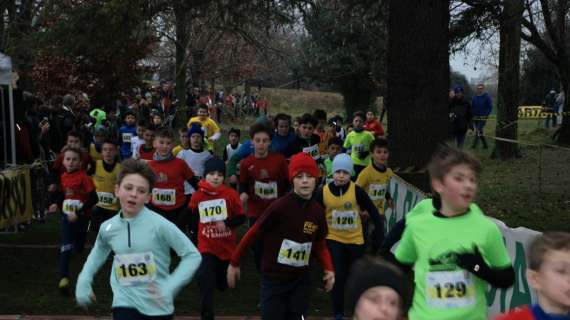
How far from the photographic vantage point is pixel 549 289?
Result: 399 centimetres

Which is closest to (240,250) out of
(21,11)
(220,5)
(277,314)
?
(277,314)

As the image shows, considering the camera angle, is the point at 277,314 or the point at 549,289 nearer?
the point at 549,289

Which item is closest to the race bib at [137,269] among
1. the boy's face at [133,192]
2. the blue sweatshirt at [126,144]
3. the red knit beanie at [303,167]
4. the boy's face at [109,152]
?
the boy's face at [133,192]

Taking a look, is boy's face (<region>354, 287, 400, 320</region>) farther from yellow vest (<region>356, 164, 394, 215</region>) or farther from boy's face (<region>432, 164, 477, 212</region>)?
yellow vest (<region>356, 164, 394, 215</region>)

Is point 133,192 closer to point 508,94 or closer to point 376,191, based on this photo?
point 376,191

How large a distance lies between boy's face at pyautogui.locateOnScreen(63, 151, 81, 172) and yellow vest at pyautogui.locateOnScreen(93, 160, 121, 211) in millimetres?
524

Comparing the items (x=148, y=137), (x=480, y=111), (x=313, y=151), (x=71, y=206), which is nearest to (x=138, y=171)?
(x=71, y=206)

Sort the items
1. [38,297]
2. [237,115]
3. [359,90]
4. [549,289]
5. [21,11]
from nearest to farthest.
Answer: [549,289] → [38,297] → [21,11] → [359,90] → [237,115]

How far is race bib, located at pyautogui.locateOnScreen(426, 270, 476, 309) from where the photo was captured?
16.7ft

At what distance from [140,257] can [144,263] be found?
5 cm

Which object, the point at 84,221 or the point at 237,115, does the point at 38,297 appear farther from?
the point at 237,115

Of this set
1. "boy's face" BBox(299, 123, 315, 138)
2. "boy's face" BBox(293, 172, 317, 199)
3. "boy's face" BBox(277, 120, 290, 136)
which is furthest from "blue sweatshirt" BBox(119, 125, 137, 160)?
"boy's face" BBox(293, 172, 317, 199)

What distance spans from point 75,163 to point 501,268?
254 inches

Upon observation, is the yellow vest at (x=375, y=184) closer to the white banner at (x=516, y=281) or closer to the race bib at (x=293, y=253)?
the white banner at (x=516, y=281)
